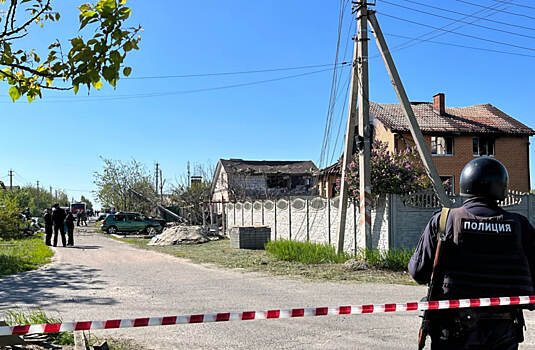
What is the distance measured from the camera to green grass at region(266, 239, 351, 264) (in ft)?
48.7

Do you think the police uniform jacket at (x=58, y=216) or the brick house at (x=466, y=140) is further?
the brick house at (x=466, y=140)

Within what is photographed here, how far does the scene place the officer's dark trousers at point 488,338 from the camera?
3152 millimetres

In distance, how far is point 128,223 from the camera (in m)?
35.2

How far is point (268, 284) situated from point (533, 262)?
8559 mm

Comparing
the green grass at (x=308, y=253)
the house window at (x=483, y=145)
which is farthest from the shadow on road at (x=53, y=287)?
the house window at (x=483, y=145)

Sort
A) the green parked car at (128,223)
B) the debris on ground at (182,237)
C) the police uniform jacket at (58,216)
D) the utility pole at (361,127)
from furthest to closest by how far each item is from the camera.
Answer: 1. the green parked car at (128,223)
2. the debris on ground at (182,237)
3. the police uniform jacket at (58,216)
4. the utility pole at (361,127)

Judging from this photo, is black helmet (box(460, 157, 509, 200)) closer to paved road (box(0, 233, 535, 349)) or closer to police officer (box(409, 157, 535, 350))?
police officer (box(409, 157, 535, 350))

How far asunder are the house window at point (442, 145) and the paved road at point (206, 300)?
978 inches

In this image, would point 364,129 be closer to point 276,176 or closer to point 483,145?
point 483,145

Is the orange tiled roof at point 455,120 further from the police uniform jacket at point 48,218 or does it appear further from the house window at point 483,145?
the police uniform jacket at point 48,218

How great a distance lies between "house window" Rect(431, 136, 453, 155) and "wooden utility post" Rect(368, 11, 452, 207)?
23526 mm

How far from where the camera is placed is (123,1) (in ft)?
16.1

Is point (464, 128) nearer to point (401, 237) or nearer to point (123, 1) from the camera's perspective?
point (401, 237)

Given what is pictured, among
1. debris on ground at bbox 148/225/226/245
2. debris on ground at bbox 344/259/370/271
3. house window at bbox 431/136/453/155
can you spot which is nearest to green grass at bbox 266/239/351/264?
debris on ground at bbox 344/259/370/271
